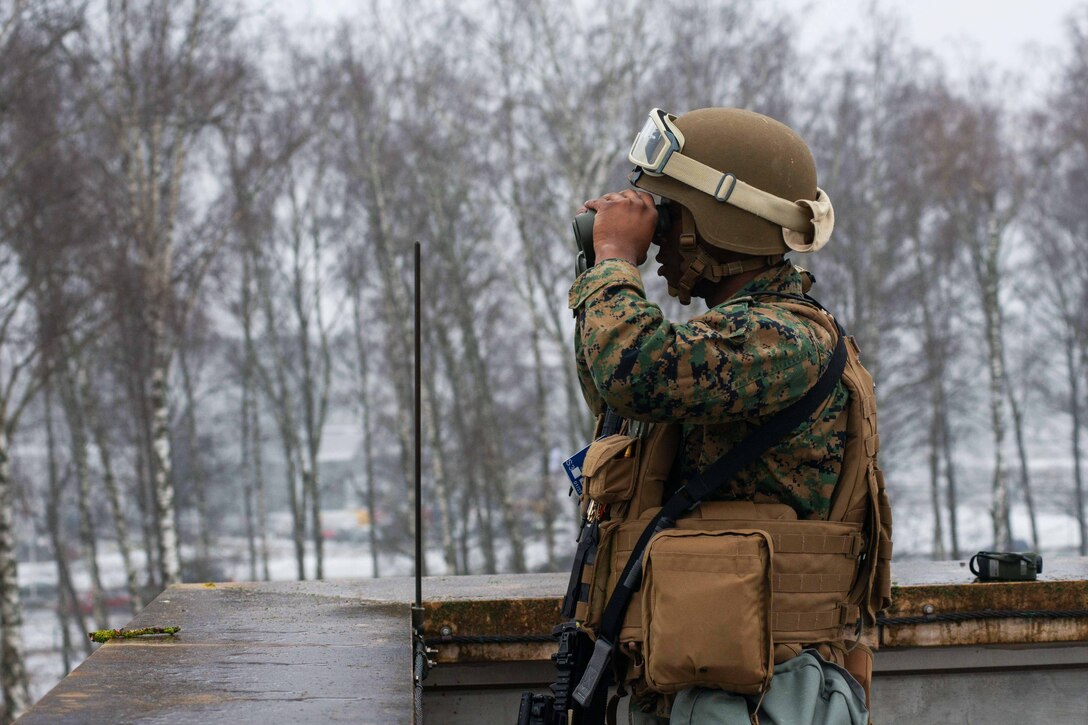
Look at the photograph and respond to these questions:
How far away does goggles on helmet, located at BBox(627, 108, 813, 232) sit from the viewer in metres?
2.49

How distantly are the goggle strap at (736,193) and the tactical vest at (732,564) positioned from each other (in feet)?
0.67

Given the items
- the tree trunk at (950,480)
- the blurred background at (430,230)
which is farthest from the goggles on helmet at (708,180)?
A: the tree trunk at (950,480)

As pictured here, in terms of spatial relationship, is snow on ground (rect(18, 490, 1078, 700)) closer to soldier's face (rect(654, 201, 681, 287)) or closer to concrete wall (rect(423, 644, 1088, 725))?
concrete wall (rect(423, 644, 1088, 725))

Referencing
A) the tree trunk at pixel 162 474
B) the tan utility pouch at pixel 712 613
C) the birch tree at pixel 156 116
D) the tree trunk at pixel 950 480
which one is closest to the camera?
the tan utility pouch at pixel 712 613

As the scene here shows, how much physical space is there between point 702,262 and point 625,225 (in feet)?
0.67

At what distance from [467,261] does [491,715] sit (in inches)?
965

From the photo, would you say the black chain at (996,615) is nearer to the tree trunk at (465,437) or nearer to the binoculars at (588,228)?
the binoculars at (588,228)

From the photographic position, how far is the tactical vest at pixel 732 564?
2.20 meters

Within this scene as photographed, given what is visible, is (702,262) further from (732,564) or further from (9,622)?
(9,622)

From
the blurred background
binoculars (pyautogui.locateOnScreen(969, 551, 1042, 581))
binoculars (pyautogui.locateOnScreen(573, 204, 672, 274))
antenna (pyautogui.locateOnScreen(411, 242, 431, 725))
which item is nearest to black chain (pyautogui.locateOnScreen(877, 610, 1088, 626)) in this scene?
binoculars (pyautogui.locateOnScreen(969, 551, 1042, 581))

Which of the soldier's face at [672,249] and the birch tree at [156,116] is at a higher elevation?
the birch tree at [156,116]

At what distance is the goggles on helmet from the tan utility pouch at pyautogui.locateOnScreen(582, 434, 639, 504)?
58cm

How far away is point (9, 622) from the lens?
15.4 meters

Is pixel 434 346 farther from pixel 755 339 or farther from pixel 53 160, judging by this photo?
pixel 755 339
